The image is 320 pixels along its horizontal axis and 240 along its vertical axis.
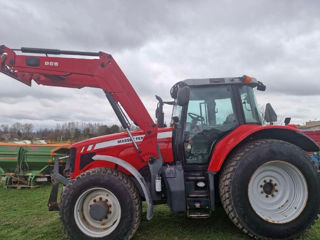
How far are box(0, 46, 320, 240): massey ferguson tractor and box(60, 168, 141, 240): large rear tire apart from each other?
1 centimetres

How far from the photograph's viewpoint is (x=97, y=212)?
3.44 meters

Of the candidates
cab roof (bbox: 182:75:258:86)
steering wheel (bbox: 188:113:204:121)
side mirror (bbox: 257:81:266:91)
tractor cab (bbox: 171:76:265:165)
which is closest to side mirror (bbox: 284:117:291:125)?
tractor cab (bbox: 171:76:265:165)

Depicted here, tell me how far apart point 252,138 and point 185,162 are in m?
1.13

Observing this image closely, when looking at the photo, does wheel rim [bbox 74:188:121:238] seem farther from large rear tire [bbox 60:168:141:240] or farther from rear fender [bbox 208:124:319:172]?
rear fender [bbox 208:124:319:172]

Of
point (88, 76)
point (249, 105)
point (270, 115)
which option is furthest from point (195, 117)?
point (88, 76)

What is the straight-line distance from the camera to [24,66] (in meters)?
3.70

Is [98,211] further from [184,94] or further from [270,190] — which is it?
[270,190]

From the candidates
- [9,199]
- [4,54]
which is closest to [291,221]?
[4,54]

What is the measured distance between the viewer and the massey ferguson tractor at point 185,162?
134 inches

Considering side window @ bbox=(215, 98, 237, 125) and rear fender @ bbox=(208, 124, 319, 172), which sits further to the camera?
side window @ bbox=(215, 98, 237, 125)

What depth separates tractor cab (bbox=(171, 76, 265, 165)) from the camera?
3.92 meters

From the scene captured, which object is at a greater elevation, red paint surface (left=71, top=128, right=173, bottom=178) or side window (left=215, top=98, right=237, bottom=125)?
side window (left=215, top=98, right=237, bottom=125)

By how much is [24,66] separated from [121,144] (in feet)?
6.32

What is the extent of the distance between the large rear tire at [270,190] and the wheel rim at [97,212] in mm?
1610
